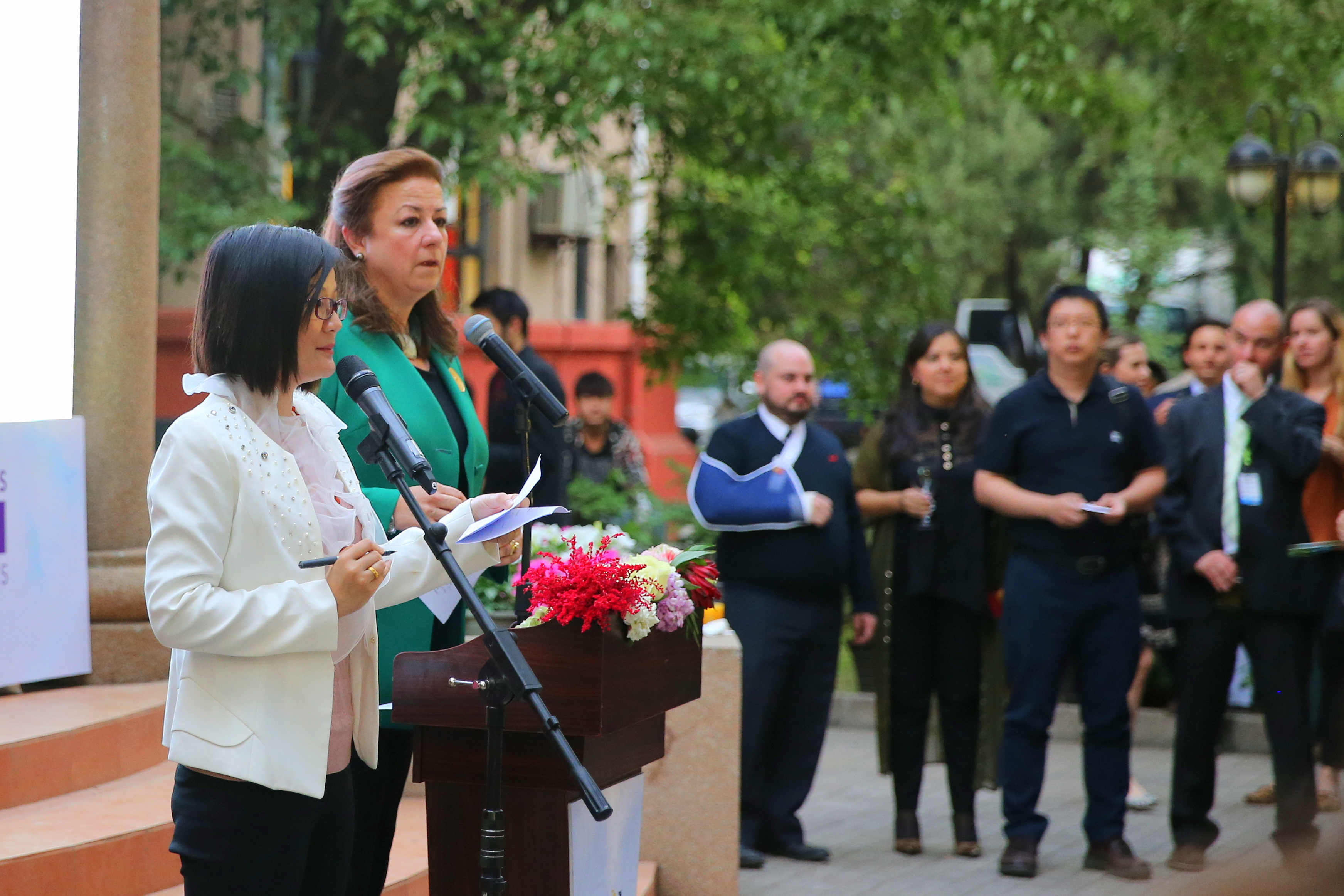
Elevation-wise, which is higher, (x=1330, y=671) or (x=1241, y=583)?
(x=1241, y=583)

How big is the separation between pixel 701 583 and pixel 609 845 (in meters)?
0.74

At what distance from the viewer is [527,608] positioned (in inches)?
154

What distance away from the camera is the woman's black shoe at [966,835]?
6.67 meters

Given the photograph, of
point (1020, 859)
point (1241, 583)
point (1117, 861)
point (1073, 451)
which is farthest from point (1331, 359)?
point (1020, 859)

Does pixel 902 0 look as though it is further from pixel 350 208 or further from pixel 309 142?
pixel 350 208

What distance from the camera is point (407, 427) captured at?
11.6 feet

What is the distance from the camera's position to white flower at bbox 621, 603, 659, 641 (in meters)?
3.58

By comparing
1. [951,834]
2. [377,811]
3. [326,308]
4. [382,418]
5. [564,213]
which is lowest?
[951,834]

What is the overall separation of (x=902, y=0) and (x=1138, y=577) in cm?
514

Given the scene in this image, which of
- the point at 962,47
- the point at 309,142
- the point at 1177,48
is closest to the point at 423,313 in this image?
the point at 309,142

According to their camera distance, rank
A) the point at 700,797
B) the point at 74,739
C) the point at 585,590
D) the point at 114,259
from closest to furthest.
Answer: the point at 585,590 < the point at 74,739 < the point at 700,797 < the point at 114,259

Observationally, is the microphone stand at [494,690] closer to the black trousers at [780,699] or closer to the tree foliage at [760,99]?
the black trousers at [780,699]

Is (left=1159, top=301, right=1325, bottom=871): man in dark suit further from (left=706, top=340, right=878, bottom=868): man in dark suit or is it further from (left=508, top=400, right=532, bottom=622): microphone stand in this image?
(left=508, top=400, right=532, bottom=622): microphone stand

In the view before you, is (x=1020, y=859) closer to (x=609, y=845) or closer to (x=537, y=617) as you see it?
(x=609, y=845)
